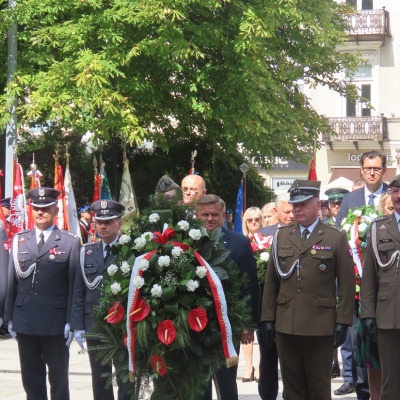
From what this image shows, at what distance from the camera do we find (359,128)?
37500 mm

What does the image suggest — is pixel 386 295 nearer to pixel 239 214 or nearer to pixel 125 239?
pixel 125 239

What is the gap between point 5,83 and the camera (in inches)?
825

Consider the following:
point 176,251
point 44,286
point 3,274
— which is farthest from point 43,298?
point 176,251

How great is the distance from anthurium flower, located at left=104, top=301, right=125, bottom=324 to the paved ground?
2.17 metres

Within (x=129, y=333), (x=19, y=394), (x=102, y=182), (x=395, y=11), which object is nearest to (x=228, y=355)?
(x=129, y=333)

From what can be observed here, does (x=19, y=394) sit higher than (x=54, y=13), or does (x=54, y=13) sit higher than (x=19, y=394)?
(x=54, y=13)

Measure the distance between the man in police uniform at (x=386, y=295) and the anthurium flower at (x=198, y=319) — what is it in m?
1.28

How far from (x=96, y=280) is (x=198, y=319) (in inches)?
58.7

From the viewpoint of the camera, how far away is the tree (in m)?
19.0

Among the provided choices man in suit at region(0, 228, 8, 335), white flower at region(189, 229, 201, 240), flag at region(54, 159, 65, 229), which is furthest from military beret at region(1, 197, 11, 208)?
white flower at region(189, 229, 201, 240)

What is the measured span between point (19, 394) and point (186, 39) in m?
10.7

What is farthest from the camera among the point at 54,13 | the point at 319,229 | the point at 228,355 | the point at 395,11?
the point at 395,11

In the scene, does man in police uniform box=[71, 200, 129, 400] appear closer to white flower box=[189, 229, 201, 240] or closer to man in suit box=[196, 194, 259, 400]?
man in suit box=[196, 194, 259, 400]

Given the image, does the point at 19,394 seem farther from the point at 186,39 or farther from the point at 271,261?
the point at 186,39
